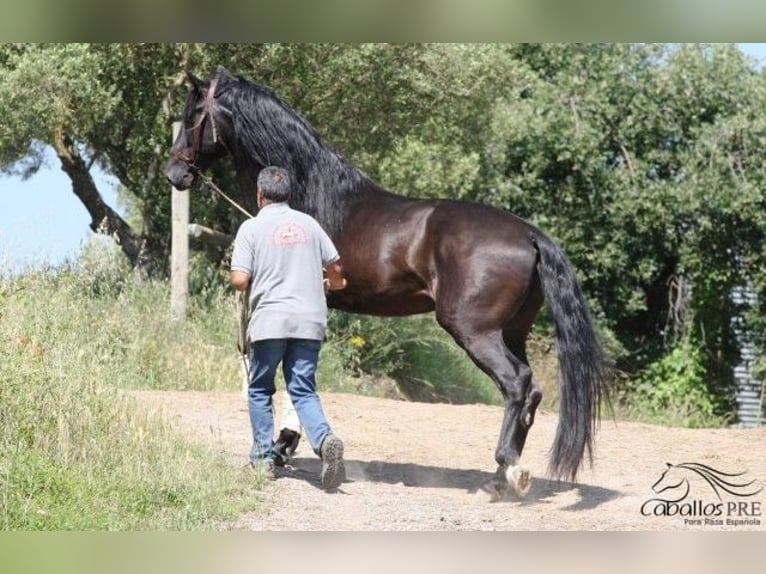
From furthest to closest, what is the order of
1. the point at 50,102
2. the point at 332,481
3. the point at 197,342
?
the point at 50,102 < the point at 197,342 < the point at 332,481

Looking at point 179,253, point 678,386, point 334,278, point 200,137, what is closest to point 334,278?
point 334,278

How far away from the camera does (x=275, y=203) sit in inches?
296

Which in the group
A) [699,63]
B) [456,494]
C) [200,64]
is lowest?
[456,494]

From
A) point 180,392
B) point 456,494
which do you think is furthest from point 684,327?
point 456,494

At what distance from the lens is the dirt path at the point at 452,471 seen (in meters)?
7.19

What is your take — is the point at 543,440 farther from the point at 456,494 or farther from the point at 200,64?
the point at 200,64

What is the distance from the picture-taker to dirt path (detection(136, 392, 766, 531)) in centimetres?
719

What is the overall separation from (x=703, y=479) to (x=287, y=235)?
385 centimetres

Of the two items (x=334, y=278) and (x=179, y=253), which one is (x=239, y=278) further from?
(x=179, y=253)

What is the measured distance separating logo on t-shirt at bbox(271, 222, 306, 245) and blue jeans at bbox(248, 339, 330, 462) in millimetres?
604

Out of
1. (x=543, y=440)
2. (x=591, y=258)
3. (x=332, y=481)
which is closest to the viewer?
(x=332, y=481)

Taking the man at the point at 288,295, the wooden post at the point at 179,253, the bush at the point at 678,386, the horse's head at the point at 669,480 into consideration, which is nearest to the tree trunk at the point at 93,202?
the wooden post at the point at 179,253

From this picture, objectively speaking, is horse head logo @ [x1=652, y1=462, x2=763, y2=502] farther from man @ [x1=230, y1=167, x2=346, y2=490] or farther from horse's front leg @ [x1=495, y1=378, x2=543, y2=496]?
man @ [x1=230, y1=167, x2=346, y2=490]

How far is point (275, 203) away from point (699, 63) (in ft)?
39.1
